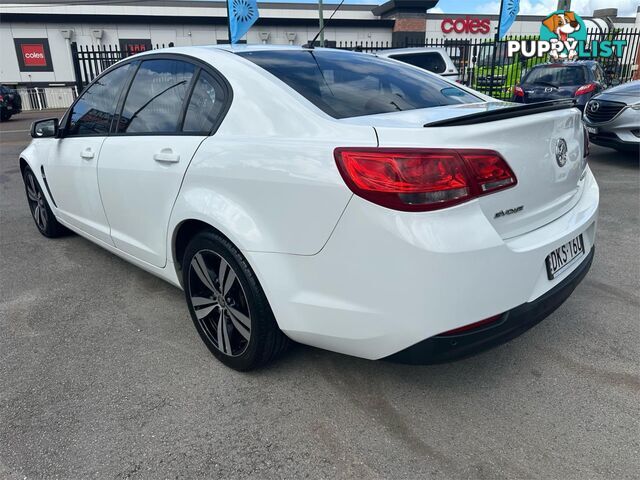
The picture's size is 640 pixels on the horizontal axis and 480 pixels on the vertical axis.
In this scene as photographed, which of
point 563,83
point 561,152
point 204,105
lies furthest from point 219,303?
point 563,83

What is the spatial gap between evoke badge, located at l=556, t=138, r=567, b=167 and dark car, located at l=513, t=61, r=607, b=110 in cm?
884

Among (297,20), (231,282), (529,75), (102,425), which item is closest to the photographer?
(102,425)

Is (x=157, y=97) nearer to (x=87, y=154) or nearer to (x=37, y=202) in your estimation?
(x=87, y=154)

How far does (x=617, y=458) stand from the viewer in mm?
1924

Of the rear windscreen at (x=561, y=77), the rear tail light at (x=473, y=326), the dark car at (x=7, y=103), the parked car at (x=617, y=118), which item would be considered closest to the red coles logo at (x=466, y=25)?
the rear windscreen at (x=561, y=77)

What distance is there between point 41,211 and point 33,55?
28543 millimetres

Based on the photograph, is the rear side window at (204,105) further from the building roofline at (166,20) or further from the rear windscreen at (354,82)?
the building roofline at (166,20)

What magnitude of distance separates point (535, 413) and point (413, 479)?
0.70 metres

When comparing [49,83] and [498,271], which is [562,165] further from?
[49,83]

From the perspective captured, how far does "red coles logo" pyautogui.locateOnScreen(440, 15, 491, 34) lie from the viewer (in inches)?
1312

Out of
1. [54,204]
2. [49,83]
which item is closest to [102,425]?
[54,204]

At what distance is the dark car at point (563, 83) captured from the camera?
10.2 meters

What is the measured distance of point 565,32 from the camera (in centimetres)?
1875

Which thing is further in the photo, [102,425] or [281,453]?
[102,425]
